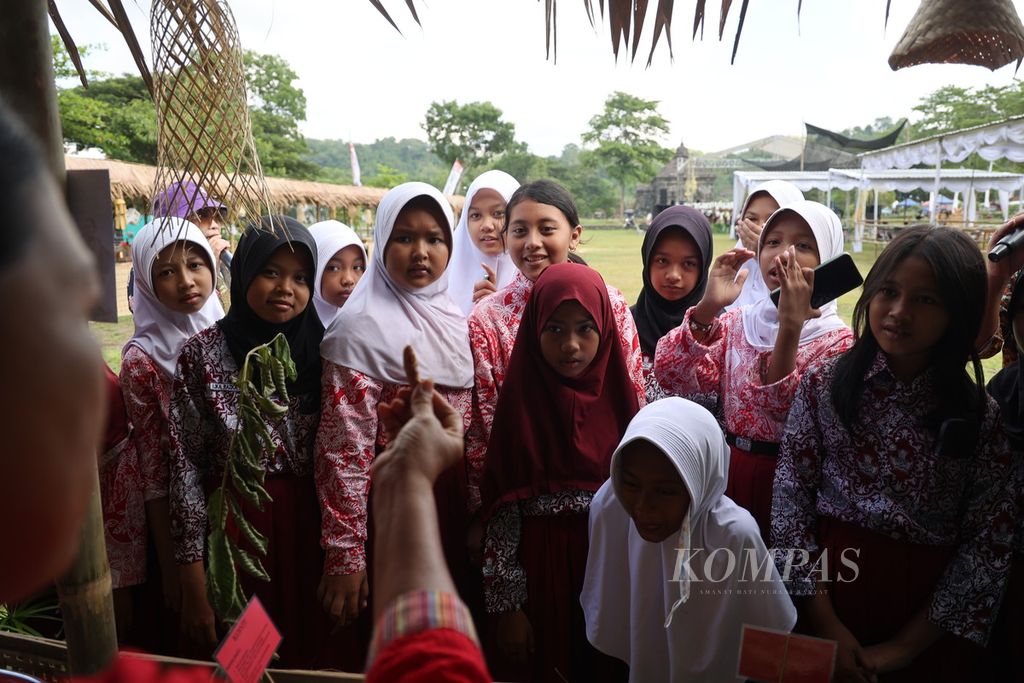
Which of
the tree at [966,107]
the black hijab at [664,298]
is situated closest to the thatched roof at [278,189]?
the black hijab at [664,298]

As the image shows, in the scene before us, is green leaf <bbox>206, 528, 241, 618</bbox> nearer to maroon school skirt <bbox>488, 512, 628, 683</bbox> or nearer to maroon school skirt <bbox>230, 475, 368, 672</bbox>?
maroon school skirt <bbox>230, 475, 368, 672</bbox>

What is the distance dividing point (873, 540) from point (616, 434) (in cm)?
66

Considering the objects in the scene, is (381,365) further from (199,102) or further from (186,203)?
(199,102)

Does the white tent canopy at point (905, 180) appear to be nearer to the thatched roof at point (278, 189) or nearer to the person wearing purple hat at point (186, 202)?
the thatched roof at point (278, 189)

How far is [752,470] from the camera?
2.00m

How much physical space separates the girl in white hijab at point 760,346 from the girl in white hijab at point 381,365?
72 centimetres

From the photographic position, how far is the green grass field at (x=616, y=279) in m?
7.06

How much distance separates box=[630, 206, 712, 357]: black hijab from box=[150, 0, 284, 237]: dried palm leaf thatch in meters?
1.69

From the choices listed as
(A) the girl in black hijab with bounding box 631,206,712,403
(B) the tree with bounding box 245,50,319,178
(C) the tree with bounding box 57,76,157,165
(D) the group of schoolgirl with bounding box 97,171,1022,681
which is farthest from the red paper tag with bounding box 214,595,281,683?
(B) the tree with bounding box 245,50,319,178

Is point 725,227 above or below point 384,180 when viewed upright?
below

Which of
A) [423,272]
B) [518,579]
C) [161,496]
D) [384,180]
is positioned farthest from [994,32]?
[384,180]

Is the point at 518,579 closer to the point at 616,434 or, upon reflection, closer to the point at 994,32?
the point at 616,434

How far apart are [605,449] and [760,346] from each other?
0.63 m

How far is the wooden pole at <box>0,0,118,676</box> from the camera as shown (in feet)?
3.10
